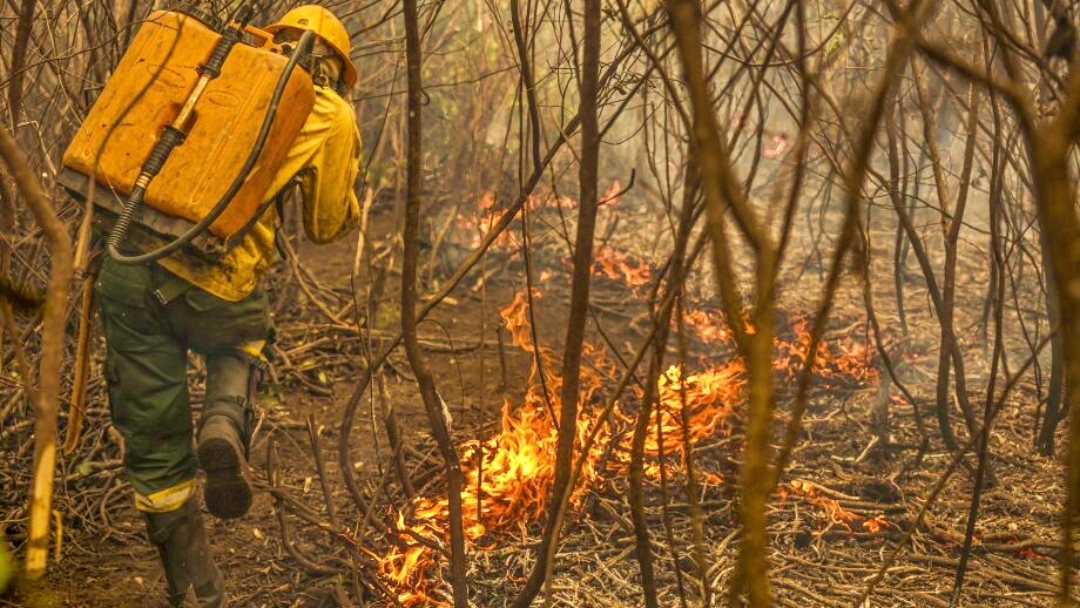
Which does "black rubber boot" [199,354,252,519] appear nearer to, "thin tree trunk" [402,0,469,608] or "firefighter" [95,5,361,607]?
"firefighter" [95,5,361,607]

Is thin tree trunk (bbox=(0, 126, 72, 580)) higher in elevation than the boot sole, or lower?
higher

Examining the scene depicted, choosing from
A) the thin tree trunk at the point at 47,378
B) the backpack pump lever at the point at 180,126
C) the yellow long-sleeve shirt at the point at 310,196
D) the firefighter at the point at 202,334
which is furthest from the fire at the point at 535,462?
the thin tree trunk at the point at 47,378

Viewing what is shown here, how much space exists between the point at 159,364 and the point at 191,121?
795 millimetres

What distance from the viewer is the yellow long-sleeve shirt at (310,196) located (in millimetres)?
2891

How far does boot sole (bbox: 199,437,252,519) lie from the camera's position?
292 cm

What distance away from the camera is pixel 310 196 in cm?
302

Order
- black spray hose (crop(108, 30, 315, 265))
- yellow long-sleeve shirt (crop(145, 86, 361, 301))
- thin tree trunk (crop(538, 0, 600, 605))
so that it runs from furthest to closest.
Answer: yellow long-sleeve shirt (crop(145, 86, 361, 301)) → black spray hose (crop(108, 30, 315, 265)) → thin tree trunk (crop(538, 0, 600, 605))

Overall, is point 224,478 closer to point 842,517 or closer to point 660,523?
point 660,523

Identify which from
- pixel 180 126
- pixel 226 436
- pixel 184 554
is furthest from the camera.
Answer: pixel 184 554

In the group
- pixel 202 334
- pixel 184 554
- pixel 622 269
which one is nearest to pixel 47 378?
pixel 202 334

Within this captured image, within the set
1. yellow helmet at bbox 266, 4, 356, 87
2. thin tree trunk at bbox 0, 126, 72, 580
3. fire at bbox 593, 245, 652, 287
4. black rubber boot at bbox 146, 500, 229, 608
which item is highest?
yellow helmet at bbox 266, 4, 356, 87

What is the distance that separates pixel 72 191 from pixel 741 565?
2451 mm

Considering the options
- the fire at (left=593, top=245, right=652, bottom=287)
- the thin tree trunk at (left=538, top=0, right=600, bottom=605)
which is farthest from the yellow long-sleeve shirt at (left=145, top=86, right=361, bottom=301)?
the fire at (left=593, top=245, right=652, bottom=287)

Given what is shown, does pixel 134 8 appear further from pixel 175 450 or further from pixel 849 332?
pixel 849 332
